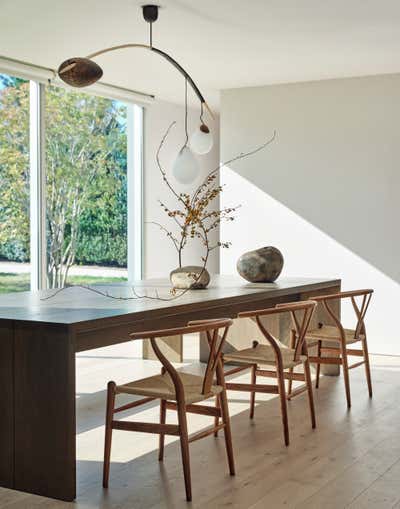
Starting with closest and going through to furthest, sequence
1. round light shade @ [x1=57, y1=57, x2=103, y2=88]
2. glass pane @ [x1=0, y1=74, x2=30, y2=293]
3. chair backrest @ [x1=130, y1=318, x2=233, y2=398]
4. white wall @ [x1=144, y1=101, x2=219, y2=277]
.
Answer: chair backrest @ [x1=130, y1=318, x2=233, y2=398] < round light shade @ [x1=57, y1=57, x2=103, y2=88] < glass pane @ [x1=0, y1=74, x2=30, y2=293] < white wall @ [x1=144, y1=101, x2=219, y2=277]

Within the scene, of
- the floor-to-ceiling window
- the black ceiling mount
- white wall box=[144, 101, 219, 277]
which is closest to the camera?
the black ceiling mount

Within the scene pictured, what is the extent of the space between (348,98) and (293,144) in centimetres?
62

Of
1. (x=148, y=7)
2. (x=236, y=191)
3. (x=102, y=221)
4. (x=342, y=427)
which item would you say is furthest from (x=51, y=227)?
(x=342, y=427)

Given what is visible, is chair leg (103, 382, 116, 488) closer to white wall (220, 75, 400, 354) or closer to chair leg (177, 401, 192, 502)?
chair leg (177, 401, 192, 502)

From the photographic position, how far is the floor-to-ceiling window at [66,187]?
248 inches

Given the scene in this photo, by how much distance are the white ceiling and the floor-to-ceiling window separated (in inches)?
17.6

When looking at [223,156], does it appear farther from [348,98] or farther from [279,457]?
[279,457]

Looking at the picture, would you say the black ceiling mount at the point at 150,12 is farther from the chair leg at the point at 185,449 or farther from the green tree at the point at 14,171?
the chair leg at the point at 185,449

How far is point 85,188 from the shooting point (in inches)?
283

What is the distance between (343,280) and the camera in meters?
6.80

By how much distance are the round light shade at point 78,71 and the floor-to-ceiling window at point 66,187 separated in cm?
255

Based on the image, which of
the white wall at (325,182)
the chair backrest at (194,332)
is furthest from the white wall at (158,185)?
the chair backrest at (194,332)

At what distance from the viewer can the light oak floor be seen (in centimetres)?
303

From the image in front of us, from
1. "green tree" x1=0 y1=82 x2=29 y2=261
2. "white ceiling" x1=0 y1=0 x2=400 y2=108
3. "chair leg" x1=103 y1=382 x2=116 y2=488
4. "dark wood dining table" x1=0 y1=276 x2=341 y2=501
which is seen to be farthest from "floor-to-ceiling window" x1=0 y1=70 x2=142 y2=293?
"chair leg" x1=103 y1=382 x2=116 y2=488
